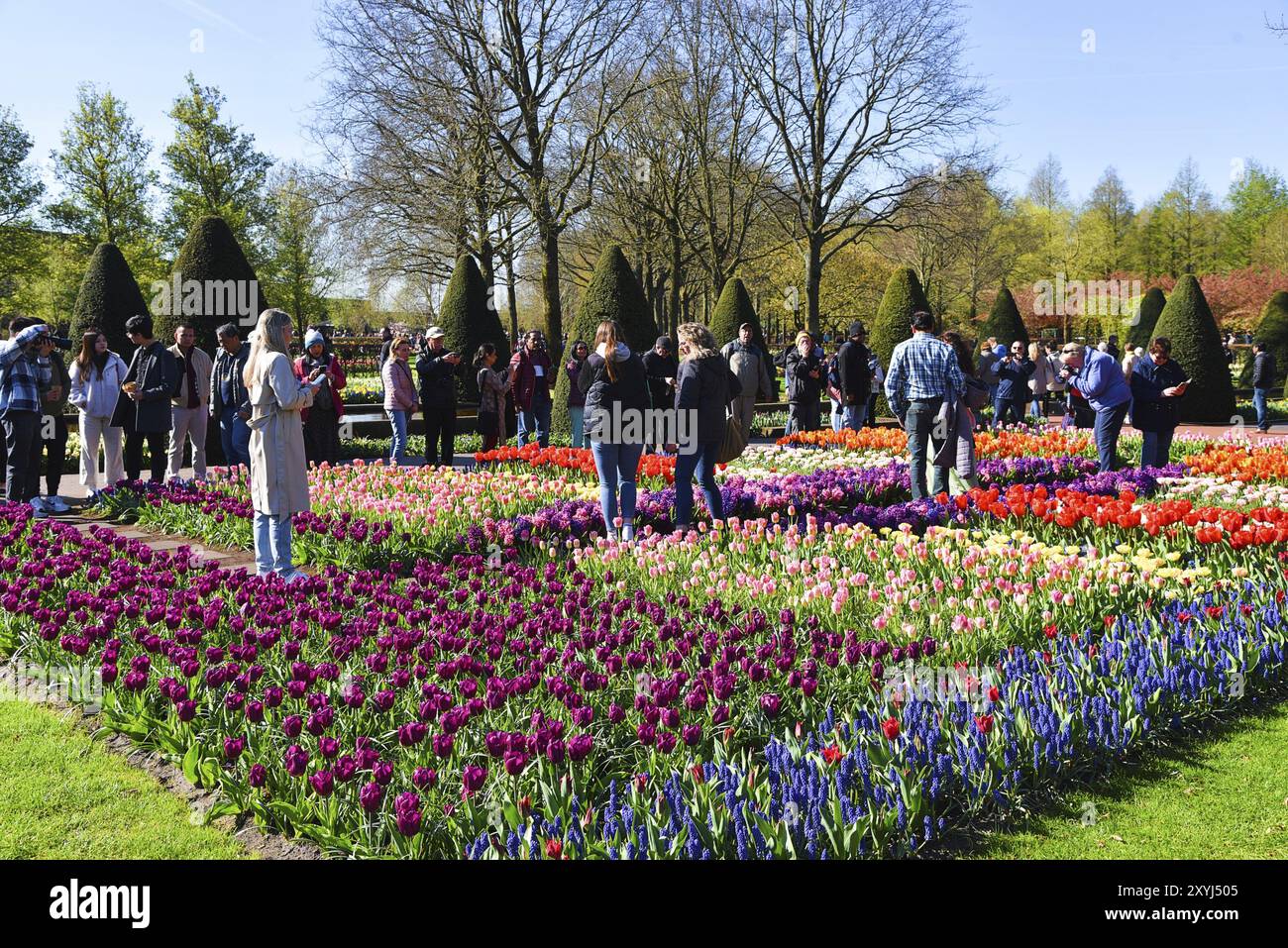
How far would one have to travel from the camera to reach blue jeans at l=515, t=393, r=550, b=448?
14.4 m

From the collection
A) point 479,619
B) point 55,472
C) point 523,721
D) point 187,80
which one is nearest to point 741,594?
point 479,619

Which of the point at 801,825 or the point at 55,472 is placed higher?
the point at 55,472

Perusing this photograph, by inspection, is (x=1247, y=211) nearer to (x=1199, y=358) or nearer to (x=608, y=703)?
(x=1199, y=358)

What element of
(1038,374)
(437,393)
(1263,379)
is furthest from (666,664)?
(1263,379)

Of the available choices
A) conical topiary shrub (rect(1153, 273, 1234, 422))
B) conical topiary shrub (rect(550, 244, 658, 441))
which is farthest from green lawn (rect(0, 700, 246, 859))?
conical topiary shrub (rect(1153, 273, 1234, 422))

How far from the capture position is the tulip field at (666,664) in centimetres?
343

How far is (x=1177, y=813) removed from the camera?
365 centimetres

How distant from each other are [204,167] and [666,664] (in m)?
37.0

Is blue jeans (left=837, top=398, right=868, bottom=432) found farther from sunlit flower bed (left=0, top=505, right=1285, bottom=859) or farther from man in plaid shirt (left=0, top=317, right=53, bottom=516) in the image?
man in plaid shirt (left=0, top=317, right=53, bottom=516)

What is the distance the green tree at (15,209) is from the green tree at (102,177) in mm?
873

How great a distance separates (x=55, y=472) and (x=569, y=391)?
21.4ft

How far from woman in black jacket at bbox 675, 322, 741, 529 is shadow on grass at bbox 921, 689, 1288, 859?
3929 mm
